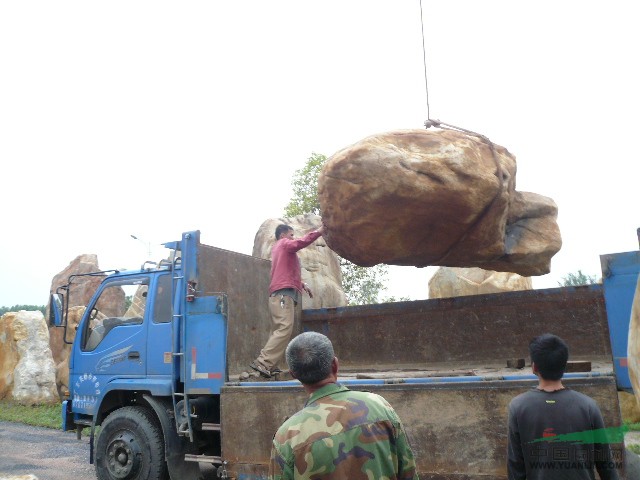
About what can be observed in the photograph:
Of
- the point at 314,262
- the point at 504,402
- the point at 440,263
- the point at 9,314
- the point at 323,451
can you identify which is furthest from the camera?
the point at 9,314

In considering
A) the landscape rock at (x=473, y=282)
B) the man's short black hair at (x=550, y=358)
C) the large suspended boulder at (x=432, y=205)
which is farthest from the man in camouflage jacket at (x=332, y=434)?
the landscape rock at (x=473, y=282)

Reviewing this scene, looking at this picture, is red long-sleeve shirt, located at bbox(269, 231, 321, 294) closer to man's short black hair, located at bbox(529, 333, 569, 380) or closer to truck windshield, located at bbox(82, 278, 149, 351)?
truck windshield, located at bbox(82, 278, 149, 351)

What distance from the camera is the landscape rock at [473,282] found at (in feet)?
41.5

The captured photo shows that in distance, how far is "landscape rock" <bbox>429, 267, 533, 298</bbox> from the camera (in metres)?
12.6

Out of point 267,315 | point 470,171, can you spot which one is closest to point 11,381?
point 267,315

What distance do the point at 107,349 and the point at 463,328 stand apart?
142 inches

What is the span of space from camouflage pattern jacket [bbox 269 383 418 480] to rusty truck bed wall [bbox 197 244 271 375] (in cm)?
363

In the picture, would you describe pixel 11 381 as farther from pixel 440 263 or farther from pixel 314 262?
pixel 440 263

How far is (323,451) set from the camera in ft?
6.51

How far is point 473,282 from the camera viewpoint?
12945 mm

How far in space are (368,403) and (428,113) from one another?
3417 mm

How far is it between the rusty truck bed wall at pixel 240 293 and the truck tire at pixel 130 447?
3.34 feet

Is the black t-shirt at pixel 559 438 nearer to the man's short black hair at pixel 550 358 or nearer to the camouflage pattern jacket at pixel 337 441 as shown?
the man's short black hair at pixel 550 358

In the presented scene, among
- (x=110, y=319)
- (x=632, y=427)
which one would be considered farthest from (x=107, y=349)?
(x=632, y=427)
